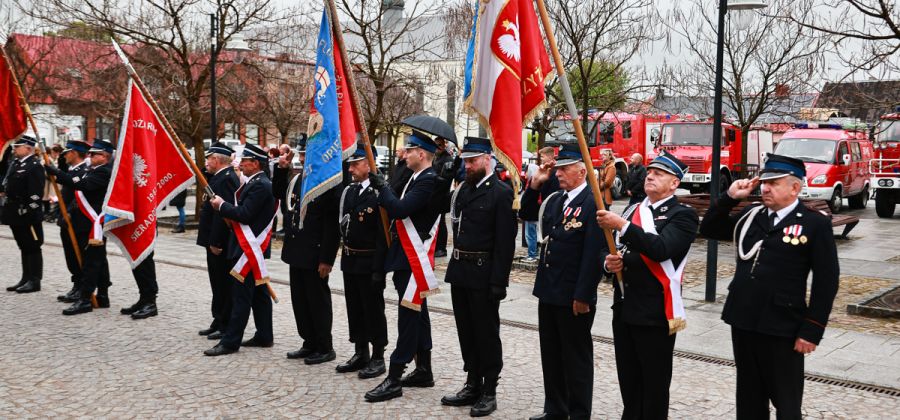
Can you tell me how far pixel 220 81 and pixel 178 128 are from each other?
1.92 metres

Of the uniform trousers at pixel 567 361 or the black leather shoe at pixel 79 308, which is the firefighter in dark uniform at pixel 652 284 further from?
the black leather shoe at pixel 79 308

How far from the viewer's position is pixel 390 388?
606 centimetres

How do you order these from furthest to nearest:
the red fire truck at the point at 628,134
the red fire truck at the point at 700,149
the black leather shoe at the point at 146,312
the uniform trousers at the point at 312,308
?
the red fire truck at the point at 628,134 → the red fire truck at the point at 700,149 → the black leather shoe at the point at 146,312 → the uniform trousers at the point at 312,308

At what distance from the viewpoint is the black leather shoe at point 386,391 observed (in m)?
5.97

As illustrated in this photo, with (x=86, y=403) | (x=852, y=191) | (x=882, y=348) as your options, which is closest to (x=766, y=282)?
(x=882, y=348)

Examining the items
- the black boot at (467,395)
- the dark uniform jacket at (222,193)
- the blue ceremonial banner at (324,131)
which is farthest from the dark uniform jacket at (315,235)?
the black boot at (467,395)

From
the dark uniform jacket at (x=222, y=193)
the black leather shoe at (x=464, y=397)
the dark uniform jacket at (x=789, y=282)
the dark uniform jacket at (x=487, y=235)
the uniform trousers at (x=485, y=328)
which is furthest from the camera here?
the dark uniform jacket at (x=222, y=193)

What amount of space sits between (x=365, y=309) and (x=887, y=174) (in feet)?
61.1

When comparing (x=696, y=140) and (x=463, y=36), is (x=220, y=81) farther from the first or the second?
(x=696, y=140)

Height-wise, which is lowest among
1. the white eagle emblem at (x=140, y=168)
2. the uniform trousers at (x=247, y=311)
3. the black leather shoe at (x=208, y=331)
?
the black leather shoe at (x=208, y=331)

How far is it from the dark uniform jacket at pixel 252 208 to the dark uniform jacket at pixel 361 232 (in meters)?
1.14

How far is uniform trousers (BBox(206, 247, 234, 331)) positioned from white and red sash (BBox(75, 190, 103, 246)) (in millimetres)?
1805

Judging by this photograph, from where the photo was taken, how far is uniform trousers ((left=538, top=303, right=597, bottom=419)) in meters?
5.23

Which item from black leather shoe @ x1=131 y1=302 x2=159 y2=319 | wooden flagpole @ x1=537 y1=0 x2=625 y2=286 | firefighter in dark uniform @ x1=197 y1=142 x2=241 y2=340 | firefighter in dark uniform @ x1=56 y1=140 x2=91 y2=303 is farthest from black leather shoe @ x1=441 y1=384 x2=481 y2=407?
firefighter in dark uniform @ x1=56 y1=140 x2=91 y2=303
